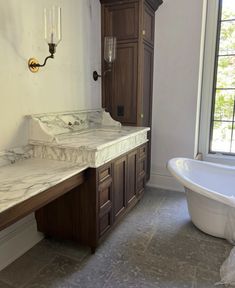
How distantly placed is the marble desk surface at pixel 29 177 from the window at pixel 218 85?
2.23m

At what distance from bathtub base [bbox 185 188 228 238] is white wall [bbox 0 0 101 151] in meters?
1.50

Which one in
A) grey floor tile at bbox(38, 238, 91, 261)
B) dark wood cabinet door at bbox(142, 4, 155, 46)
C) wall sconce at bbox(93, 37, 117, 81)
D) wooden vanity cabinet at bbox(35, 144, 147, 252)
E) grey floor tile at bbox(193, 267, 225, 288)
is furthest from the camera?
dark wood cabinet door at bbox(142, 4, 155, 46)

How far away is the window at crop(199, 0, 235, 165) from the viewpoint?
3.20 meters

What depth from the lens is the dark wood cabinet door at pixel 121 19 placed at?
2744mm

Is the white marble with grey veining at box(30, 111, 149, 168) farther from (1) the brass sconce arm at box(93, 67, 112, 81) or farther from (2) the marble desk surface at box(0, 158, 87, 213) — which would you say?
(1) the brass sconce arm at box(93, 67, 112, 81)

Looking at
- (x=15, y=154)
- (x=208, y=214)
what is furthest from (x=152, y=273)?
(x=15, y=154)

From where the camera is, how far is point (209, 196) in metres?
2.04

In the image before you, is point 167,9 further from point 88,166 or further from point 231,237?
point 231,237

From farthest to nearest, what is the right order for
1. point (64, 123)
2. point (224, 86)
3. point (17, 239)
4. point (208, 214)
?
1. point (224, 86)
2. point (64, 123)
3. point (208, 214)
4. point (17, 239)

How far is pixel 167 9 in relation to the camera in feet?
10.2

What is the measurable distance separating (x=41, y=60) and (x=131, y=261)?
1.78 metres

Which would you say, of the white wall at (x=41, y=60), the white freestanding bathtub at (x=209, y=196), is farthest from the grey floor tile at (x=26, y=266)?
the white freestanding bathtub at (x=209, y=196)

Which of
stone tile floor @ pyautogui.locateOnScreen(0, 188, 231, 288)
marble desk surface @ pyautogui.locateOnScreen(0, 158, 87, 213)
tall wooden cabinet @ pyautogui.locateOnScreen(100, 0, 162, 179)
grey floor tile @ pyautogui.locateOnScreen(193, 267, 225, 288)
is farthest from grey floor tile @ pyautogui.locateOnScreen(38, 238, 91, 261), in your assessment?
tall wooden cabinet @ pyautogui.locateOnScreen(100, 0, 162, 179)

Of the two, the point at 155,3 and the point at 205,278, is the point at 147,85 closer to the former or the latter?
the point at 155,3
